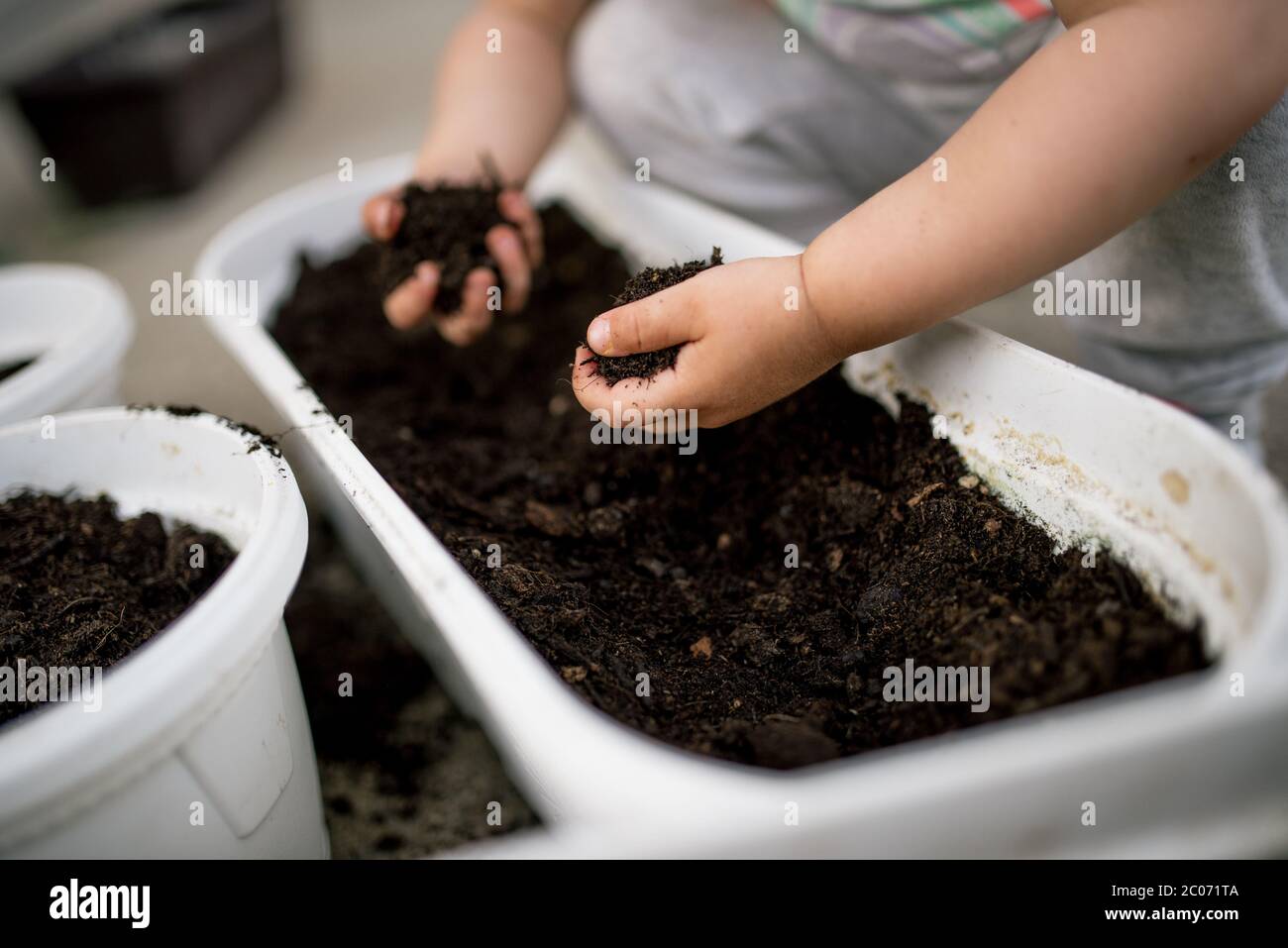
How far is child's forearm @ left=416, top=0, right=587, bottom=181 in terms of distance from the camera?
1255 mm

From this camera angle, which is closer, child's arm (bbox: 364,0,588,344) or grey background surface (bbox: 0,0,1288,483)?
child's arm (bbox: 364,0,588,344)

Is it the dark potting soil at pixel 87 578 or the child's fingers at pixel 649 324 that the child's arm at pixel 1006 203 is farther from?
the dark potting soil at pixel 87 578

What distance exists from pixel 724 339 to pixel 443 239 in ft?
1.68

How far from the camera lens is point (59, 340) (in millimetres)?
1159

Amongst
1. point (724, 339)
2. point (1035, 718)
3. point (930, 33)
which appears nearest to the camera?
point (1035, 718)

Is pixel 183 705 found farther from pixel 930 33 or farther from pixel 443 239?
pixel 930 33

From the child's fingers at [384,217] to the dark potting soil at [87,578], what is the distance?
0.46 m

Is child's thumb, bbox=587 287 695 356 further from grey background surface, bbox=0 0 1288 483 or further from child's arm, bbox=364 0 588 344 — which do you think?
grey background surface, bbox=0 0 1288 483

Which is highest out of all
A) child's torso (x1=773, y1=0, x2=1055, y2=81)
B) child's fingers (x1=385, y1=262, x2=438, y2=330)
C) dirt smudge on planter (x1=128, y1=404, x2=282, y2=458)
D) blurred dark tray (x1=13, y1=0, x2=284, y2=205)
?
blurred dark tray (x1=13, y1=0, x2=284, y2=205)

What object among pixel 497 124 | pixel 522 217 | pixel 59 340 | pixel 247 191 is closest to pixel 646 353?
pixel 522 217

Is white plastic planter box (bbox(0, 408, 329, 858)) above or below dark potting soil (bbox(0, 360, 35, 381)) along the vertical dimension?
below

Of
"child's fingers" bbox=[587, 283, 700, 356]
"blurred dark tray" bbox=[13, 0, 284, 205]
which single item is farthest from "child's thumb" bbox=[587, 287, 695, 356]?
"blurred dark tray" bbox=[13, 0, 284, 205]

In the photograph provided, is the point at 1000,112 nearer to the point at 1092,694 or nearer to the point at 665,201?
the point at 1092,694

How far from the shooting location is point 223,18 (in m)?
2.50
